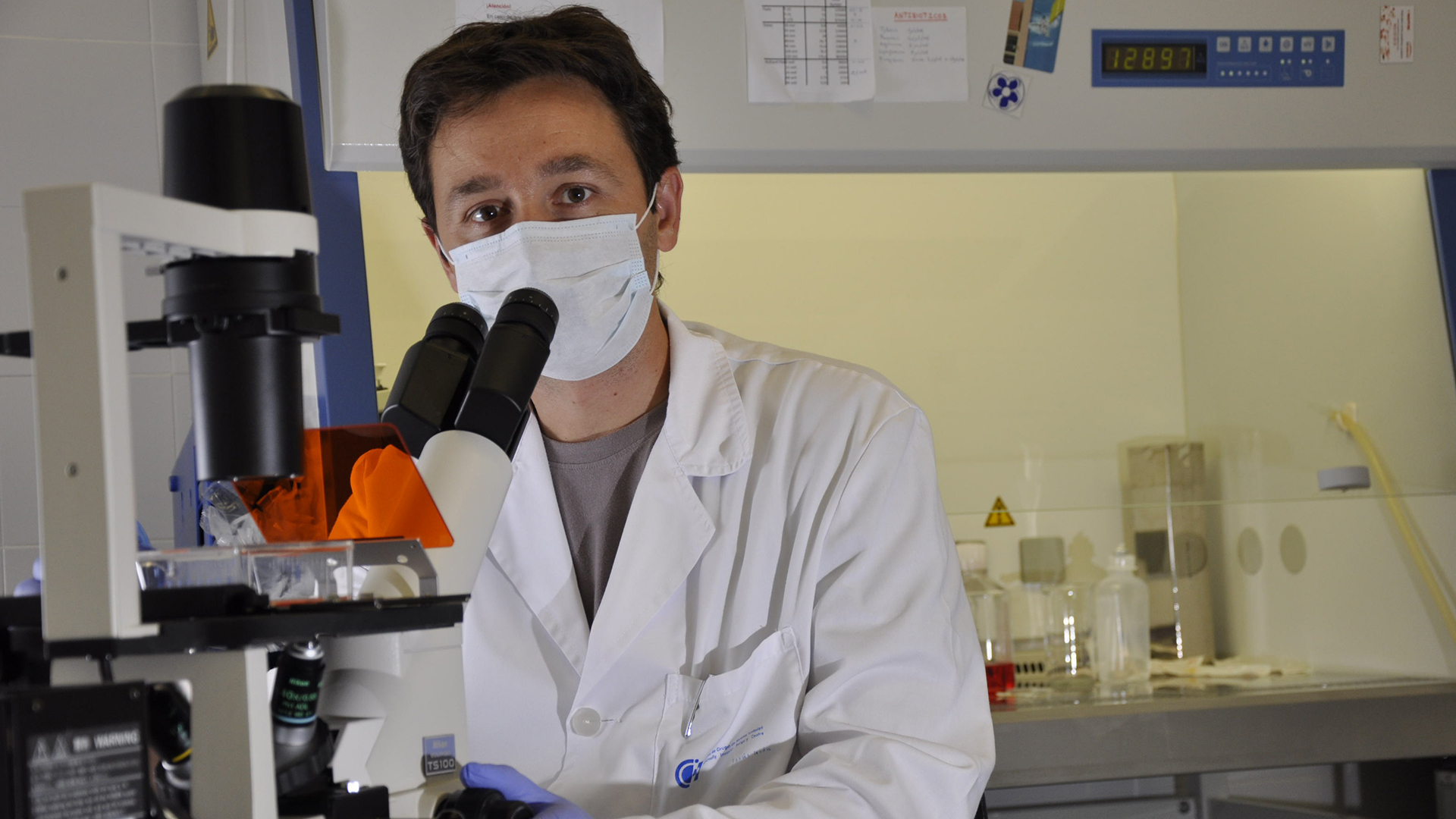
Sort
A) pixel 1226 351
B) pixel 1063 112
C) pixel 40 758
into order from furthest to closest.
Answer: pixel 1226 351
pixel 1063 112
pixel 40 758

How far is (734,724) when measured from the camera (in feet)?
4.06

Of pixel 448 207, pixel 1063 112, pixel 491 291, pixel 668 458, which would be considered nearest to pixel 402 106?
pixel 448 207

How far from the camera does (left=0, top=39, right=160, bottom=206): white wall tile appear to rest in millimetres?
2131

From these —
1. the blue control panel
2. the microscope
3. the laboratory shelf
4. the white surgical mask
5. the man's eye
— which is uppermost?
the blue control panel

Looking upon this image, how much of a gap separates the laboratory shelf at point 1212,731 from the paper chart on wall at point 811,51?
928 millimetres

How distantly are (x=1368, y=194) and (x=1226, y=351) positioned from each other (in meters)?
0.34

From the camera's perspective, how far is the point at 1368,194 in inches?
76.6

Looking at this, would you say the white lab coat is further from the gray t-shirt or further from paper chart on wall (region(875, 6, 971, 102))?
paper chart on wall (region(875, 6, 971, 102))

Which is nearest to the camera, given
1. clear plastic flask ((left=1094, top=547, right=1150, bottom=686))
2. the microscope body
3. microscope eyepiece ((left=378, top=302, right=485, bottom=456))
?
the microscope body

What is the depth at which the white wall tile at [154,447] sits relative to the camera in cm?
210

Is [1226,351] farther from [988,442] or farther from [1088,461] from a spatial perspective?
[988,442]

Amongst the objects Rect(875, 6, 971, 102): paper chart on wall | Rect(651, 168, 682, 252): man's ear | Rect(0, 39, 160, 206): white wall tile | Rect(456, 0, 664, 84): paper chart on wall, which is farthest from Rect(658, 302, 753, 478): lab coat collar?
Rect(0, 39, 160, 206): white wall tile

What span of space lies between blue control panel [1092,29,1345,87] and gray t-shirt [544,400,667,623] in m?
0.93

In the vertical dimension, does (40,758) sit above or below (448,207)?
below
